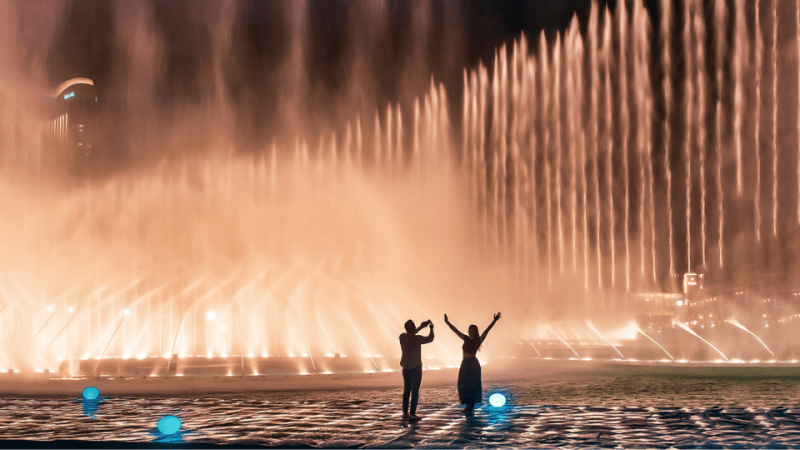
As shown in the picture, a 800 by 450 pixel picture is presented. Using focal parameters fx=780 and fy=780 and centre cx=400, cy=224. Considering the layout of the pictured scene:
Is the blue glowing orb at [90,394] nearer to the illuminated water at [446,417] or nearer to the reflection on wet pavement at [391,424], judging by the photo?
the illuminated water at [446,417]

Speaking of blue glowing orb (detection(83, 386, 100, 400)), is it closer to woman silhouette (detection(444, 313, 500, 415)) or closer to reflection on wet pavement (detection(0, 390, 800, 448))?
reflection on wet pavement (detection(0, 390, 800, 448))

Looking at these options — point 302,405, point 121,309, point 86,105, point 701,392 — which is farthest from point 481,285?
point 86,105

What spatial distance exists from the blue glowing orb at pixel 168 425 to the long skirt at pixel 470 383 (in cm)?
380

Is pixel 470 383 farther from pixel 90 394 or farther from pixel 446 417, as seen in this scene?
pixel 90 394

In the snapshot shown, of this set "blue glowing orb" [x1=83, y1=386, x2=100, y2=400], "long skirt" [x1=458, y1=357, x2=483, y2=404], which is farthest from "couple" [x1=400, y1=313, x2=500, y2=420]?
"blue glowing orb" [x1=83, y1=386, x2=100, y2=400]

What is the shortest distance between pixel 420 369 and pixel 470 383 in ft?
2.43

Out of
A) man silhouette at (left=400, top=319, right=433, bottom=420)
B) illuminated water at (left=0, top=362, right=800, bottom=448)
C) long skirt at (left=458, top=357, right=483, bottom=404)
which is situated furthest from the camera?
long skirt at (left=458, top=357, right=483, bottom=404)

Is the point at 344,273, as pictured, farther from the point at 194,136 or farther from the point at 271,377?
the point at 271,377

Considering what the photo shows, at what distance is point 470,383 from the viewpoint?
34.9 ft

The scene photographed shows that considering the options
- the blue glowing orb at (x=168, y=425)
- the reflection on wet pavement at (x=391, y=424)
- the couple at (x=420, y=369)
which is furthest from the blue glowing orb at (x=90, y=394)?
the couple at (x=420, y=369)

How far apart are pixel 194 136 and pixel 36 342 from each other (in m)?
11.5

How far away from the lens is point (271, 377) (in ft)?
58.5

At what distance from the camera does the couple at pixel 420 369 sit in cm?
1034

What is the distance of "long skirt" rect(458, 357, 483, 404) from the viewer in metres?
10.7
